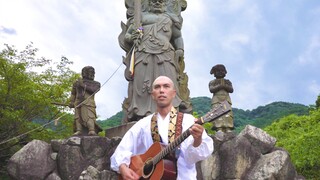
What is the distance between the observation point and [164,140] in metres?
3.30

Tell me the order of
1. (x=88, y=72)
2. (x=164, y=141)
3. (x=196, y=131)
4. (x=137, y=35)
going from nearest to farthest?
(x=196, y=131), (x=164, y=141), (x=88, y=72), (x=137, y=35)

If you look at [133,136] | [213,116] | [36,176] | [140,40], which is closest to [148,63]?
[140,40]

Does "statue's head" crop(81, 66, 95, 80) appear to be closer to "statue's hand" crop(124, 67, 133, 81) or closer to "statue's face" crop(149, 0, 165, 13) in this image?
"statue's hand" crop(124, 67, 133, 81)

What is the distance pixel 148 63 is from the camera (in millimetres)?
7500

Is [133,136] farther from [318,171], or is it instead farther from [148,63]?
[318,171]

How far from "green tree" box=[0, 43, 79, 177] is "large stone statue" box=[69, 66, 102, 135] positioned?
541 cm

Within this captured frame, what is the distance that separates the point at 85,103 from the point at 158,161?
4.11 meters

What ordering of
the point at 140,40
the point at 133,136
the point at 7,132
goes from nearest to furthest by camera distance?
the point at 133,136
the point at 140,40
the point at 7,132

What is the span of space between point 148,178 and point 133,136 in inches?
16.8

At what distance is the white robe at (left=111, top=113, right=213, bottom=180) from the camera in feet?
10.1

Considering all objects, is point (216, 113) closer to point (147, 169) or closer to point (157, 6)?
point (147, 169)

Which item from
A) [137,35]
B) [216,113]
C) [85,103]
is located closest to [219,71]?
[137,35]

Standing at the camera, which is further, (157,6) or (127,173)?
(157,6)

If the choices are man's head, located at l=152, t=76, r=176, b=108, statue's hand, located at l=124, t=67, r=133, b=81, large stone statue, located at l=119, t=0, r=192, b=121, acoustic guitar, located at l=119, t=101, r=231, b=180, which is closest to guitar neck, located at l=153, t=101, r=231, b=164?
acoustic guitar, located at l=119, t=101, r=231, b=180
